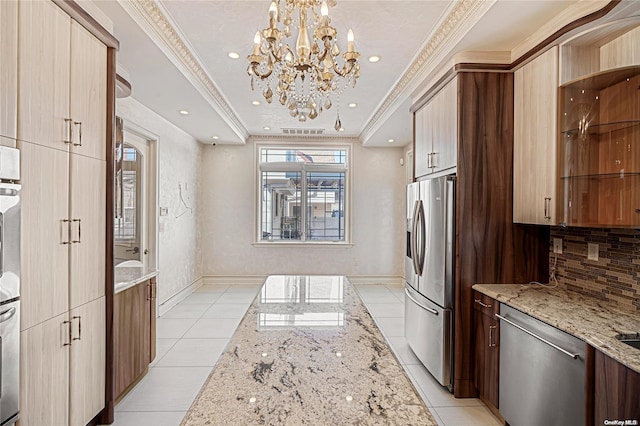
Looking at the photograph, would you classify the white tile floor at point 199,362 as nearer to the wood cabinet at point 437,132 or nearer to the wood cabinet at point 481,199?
the wood cabinet at point 481,199

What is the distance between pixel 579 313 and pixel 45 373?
2873mm

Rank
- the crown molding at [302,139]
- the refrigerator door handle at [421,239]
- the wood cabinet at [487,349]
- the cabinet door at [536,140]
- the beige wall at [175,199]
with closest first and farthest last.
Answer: the cabinet door at [536,140] → the wood cabinet at [487,349] → the refrigerator door handle at [421,239] → the beige wall at [175,199] → the crown molding at [302,139]

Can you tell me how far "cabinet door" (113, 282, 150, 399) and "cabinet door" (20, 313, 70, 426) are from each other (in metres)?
0.53

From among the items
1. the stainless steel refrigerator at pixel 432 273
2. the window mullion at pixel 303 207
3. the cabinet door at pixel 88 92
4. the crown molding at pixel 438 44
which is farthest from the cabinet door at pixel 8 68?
the window mullion at pixel 303 207

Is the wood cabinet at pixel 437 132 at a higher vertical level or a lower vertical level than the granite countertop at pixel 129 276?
higher

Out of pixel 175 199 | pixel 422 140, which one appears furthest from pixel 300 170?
pixel 422 140

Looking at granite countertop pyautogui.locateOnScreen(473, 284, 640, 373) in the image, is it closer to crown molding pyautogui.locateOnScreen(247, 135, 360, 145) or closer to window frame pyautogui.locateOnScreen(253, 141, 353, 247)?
window frame pyautogui.locateOnScreen(253, 141, 353, 247)

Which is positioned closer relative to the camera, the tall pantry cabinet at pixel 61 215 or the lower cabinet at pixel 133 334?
the tall pantry cabinet at pixel 61 215

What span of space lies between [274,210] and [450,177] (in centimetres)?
428

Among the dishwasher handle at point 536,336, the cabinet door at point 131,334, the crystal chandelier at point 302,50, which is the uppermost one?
the crystal chandelier at point 302,50

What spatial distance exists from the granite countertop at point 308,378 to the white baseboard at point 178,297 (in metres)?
3.46

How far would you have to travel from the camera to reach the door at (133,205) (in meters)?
3.81

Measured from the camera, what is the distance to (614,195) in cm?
186

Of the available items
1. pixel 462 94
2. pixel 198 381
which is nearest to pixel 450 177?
pixel 462 94
